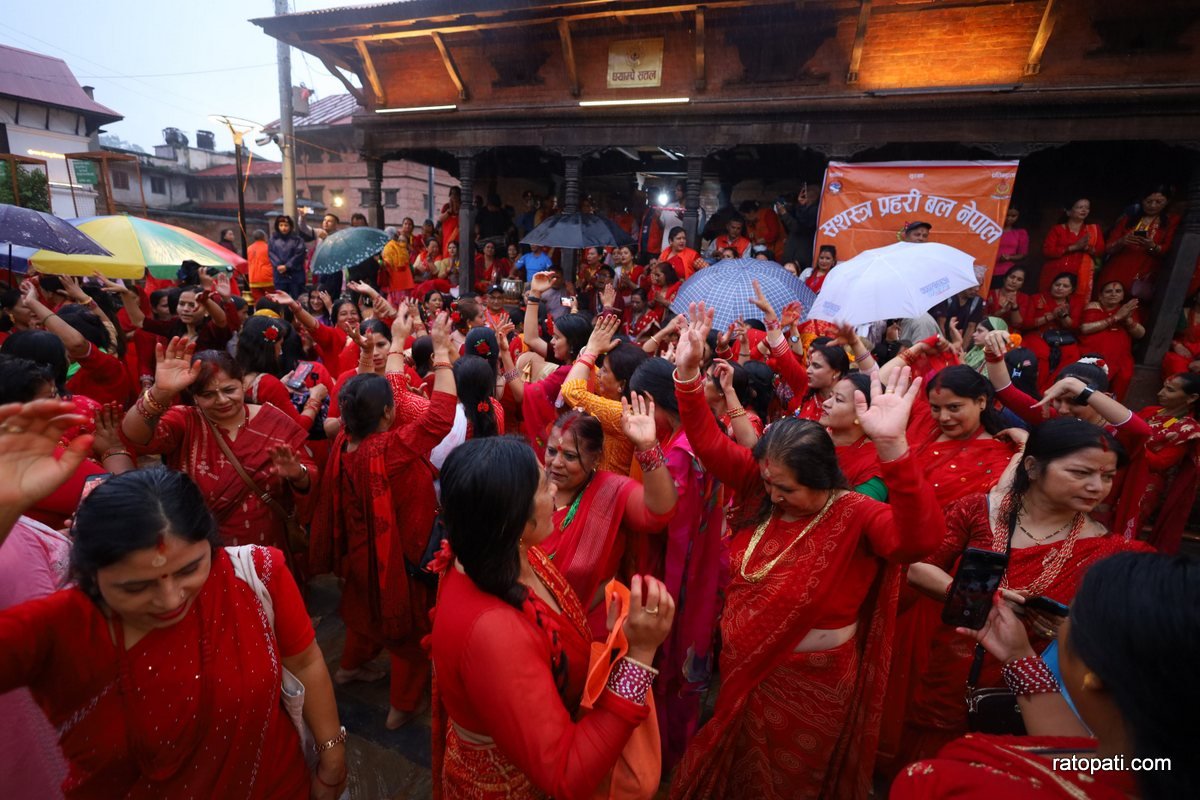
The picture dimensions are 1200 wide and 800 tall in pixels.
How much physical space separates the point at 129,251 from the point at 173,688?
16.3 ft

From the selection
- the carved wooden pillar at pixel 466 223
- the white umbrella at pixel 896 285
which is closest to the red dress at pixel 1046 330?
the white umbrella at pixel 896 285

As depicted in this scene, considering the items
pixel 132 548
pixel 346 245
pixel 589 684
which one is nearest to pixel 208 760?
pixel 132 548

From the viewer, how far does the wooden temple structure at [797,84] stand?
630cm

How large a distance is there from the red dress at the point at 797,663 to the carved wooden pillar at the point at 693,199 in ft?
21.0

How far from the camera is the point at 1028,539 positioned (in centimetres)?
221

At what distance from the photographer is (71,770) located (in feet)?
4.71

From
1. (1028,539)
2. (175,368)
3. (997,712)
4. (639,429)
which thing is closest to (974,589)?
(997,712)

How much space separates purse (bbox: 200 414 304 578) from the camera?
2688 millimetres

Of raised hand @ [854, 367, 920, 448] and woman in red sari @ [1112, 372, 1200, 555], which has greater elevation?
raised hand @ [854, 367, 920, 448]

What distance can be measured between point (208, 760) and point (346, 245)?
20.3 feet

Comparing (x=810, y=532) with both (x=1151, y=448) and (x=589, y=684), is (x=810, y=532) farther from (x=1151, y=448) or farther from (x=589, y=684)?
(x=1151, y=448)

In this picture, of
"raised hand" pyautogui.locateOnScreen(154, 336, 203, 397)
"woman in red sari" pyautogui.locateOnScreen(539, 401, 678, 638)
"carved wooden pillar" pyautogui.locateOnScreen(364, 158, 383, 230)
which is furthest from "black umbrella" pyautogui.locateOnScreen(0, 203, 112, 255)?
"carved wooden pillar" pyautogui.locateOnScreen(364, 158, 383, 230)

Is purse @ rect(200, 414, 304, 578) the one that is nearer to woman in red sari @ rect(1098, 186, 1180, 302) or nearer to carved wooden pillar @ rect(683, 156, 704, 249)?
carved wooden pillar @ rect(683, 156, 704, 249)

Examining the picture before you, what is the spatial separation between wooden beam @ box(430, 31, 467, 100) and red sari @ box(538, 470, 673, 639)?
365 inches
